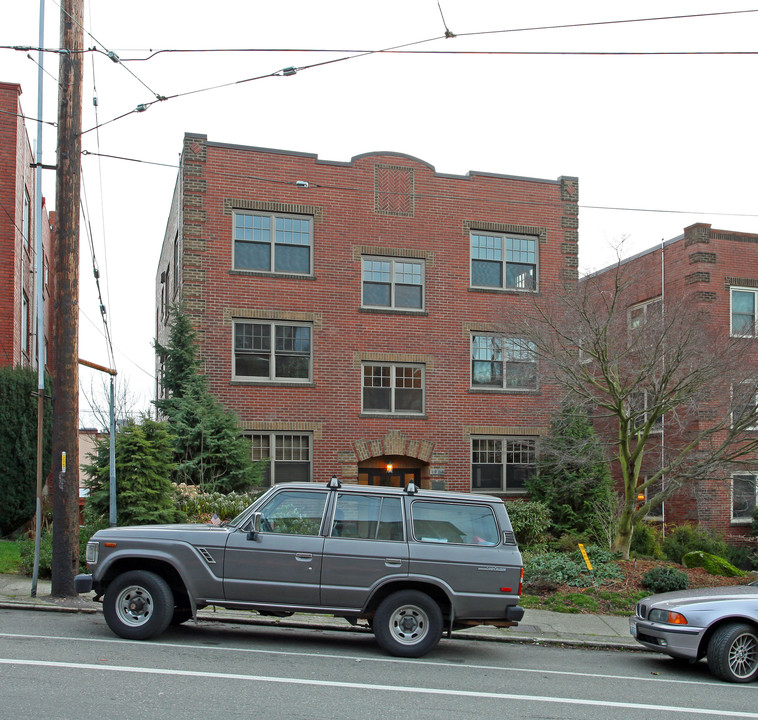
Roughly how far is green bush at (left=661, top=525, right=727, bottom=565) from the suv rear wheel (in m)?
13.9

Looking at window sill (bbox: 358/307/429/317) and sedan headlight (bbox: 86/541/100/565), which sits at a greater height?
window sill (bbox: 358/307/429/317)

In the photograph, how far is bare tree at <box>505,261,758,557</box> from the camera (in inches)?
602

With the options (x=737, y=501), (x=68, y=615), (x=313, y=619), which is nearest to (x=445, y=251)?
(x=737, y=501)

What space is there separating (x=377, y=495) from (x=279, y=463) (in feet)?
37.4

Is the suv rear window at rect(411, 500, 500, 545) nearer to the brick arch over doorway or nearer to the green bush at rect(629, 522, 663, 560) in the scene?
the green bush at rect(629, 522, 663, 560)

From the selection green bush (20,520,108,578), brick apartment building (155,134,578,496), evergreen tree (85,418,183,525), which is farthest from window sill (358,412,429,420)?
green bush (20,520,108,578)

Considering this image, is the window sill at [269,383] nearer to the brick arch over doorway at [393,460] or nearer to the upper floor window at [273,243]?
the brick arch over doorway at [393,460]

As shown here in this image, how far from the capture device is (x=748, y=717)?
7.34 meters

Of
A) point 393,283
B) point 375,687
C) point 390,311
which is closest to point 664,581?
point 375,687

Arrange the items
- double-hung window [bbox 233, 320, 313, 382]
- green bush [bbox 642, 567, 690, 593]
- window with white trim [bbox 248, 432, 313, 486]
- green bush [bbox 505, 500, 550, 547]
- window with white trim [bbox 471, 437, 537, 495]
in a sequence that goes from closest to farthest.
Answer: green bush [bbox 642, 567, 690, 593], green bush [bbox 505, 500, 550, 547], window with white trim [bbox 248, 432, 313, 486], double-hung window [bbox 233, 320, 313, 382], window with white trim [bbox 471, 437, 537, 495]

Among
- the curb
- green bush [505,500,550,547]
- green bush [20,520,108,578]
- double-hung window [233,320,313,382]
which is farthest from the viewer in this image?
double-hung window [233,320,313,382]

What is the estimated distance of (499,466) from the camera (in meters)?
22.1

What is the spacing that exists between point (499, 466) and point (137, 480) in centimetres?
1080

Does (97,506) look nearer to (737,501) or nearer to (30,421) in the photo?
(30,421)
